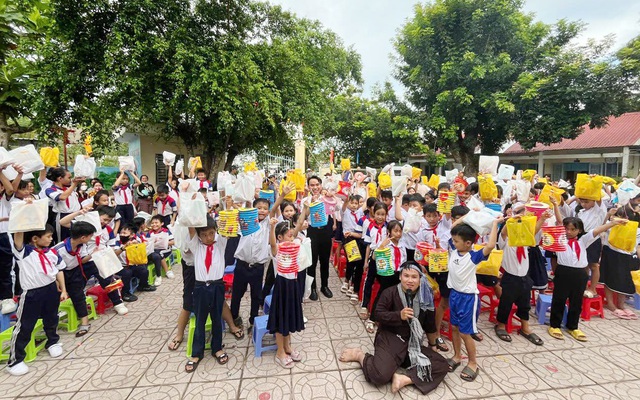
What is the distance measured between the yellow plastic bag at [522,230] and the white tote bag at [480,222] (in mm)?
391

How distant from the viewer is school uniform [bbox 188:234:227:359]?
3039 mm

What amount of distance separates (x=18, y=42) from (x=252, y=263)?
12323 mm

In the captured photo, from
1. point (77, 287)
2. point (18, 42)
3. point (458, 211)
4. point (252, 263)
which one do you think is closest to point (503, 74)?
point (458, 211)

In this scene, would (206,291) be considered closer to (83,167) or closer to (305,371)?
(305,371)

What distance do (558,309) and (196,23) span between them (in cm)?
1191

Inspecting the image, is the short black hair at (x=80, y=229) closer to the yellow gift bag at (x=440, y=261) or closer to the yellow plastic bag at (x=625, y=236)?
the yellow gift bag at (x=440, y=261)

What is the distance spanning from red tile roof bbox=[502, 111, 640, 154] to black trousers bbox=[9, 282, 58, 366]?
22.2 metres

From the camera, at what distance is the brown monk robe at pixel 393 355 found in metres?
2.72

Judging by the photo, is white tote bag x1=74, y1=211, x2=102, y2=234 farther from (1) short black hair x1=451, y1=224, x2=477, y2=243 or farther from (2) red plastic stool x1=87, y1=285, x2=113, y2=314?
(1) short black hair x1=451, y1=224, x2=477, y2=243

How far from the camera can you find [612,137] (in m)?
16.8

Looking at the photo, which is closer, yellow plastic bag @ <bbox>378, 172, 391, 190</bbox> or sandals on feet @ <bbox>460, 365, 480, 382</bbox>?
sandals on feet @ <bbox>460, 365, 480, 382</bbox>

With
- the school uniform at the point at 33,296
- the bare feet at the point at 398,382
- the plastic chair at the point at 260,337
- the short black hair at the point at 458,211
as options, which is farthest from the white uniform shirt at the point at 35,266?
the short black hair at the point at 458,211

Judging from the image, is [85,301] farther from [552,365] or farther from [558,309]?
[558,309]

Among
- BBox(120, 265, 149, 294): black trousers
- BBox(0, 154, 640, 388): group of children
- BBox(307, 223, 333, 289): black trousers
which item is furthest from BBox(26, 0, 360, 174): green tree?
BBox(307, 223, 333, 289): black trousers
